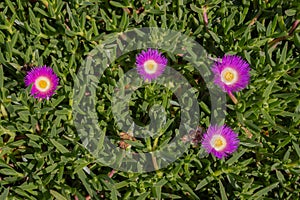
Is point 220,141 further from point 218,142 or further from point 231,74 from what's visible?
point 231,74

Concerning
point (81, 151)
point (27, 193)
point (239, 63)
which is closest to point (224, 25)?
point (239, 63)

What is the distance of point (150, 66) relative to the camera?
1.81 meters

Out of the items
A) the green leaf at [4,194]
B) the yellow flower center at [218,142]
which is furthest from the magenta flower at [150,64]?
the green leaf at [4,194]

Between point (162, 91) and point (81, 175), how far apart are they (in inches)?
16.8

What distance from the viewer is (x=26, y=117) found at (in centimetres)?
180

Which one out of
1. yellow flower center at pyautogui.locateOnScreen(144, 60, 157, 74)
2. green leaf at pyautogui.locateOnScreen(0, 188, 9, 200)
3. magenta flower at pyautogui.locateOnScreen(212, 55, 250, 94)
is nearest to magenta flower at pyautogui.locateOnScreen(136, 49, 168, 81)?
yellow flower center at pyautogui.locateOnScreen(144, 60, 157, 74)

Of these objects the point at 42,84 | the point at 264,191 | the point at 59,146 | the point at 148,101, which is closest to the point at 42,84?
the point at 42,84

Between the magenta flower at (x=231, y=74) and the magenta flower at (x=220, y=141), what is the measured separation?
0.14 m

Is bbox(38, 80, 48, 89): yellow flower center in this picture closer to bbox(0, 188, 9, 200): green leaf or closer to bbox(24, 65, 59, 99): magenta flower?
bbox(24, 65, 59, 99): magenta flower

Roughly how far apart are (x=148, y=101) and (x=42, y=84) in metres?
0.38

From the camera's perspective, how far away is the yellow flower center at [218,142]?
1.74 metres

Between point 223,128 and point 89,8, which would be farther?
point 89,8

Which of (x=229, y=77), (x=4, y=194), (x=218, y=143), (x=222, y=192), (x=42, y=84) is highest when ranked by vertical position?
(x=229, y=77)

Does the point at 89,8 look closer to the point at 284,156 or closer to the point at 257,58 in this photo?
the point at 257,58
